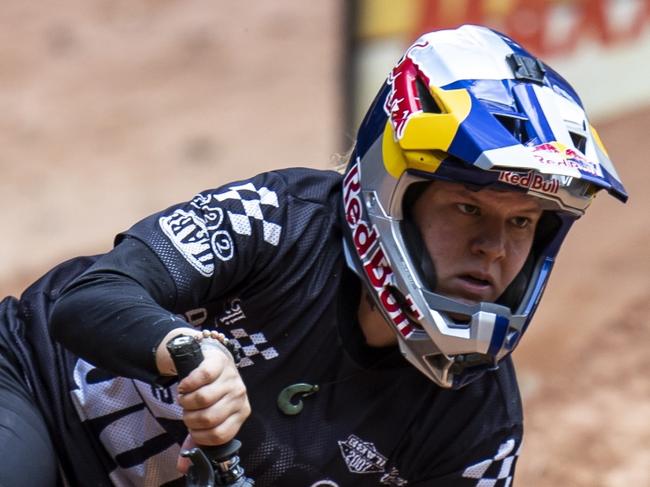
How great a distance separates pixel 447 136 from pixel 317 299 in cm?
59

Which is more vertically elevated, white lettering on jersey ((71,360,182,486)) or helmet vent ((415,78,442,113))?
helmet vent ((415,78,442,113))

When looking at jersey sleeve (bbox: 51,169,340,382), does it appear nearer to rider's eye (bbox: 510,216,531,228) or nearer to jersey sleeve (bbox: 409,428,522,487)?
rider's eye (bbox: 510,216,531,228)

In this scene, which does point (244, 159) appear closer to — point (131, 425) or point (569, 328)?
point (569, 328)

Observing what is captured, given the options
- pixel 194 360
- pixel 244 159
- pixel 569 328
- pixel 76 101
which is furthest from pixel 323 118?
pixel 194 360

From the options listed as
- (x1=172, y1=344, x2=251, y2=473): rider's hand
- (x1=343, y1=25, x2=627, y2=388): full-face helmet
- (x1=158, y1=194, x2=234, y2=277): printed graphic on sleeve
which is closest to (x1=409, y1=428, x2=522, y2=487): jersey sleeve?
(x1=343, y1=25, x2=627, y2=388): full-face helmet

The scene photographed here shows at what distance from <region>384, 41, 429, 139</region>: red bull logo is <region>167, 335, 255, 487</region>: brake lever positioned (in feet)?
3.06

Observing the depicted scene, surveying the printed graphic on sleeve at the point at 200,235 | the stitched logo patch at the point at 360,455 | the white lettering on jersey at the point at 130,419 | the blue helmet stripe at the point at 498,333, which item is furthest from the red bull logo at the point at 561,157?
the white lettering on jersey at the point at 130,419

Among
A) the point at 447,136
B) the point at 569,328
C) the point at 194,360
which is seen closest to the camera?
the point at 194,360

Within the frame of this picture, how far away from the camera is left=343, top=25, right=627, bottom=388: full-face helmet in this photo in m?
3.27

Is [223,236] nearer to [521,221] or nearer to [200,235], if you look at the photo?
[200,235]

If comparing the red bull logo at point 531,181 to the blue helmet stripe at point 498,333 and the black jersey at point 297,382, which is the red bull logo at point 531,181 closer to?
the blue helmet stripe at point 498,333

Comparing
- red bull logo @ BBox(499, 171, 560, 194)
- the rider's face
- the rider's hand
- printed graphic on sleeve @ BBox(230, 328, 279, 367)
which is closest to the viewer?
the rider's hand

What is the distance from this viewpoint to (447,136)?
327cm

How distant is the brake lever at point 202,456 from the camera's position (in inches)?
108
